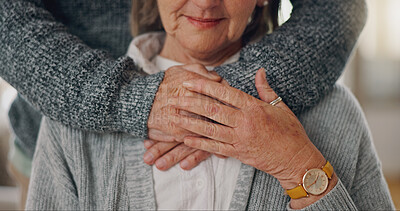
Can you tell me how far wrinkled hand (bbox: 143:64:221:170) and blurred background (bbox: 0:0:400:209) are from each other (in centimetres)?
314

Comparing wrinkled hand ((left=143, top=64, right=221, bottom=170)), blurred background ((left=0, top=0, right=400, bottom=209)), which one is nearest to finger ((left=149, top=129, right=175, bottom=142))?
wrinkled hand ((left=143, top=64, right=221, bottom=170))

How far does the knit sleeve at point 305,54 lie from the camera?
3.34 ft

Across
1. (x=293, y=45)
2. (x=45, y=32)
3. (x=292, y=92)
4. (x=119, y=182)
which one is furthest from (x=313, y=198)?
(x=45, y=32)

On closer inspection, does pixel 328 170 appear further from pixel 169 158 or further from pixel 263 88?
pixel 169 158

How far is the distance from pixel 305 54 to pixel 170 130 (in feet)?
1.31

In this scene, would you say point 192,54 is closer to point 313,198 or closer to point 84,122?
point 84,122

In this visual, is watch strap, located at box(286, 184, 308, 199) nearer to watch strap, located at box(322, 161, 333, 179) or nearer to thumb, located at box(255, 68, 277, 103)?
watch strap, located at box(322, 161, 333, 179)

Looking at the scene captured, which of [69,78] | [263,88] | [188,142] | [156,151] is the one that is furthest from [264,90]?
[69,78]

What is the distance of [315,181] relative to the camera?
3.10 feet

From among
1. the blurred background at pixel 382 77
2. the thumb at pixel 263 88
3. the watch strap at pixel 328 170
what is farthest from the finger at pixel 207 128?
the blurred background at pixel 382 77

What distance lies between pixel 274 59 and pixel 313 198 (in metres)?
0.35

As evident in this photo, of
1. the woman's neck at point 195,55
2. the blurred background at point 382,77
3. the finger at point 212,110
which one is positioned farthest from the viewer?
the blurred background at point 382,77

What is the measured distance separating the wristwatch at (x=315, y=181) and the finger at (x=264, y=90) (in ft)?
0.53

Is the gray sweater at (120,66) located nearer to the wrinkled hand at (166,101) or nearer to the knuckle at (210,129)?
the wrinkled hand at (166,101)
